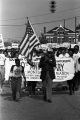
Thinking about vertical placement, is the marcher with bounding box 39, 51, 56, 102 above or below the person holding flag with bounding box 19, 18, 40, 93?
below

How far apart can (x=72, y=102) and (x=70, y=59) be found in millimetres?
2525

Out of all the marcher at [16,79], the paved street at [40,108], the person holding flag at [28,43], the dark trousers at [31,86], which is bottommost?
the paved street at [40,108]

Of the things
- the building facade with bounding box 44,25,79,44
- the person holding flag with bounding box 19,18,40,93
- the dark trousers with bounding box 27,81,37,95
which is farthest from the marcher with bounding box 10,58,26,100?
the building facade with bounding box 44,25,79,44

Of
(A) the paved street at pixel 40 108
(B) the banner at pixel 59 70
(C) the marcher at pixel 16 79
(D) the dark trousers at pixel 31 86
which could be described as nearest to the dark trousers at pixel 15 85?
(C) the marcher at pixel 16 79

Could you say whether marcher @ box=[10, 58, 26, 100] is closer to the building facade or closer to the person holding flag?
the person holding flag

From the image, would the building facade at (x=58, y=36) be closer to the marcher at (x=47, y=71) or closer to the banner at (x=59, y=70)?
the banner at (x=59, y=70)

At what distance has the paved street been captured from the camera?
8219 millimetres

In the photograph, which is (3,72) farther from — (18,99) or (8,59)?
(18,99)

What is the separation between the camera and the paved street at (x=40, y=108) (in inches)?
324

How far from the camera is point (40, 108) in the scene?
30.9ft

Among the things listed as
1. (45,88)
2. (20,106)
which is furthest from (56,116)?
(45,88)

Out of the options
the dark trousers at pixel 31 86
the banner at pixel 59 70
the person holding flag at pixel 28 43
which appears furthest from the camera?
the person holding flag at pixel 28 43

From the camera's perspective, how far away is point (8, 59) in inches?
546

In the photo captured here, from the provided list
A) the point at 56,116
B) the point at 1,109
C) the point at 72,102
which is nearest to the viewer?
the point at 56,116
